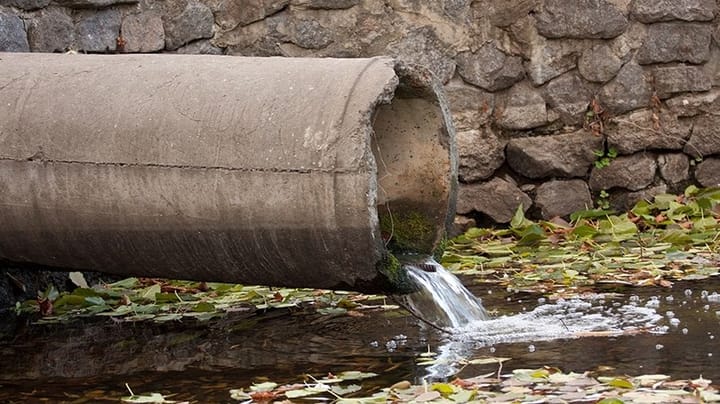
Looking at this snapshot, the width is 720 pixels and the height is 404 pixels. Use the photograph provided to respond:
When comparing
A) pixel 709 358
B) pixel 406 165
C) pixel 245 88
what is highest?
pixel 245 88

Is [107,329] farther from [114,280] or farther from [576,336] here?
[576,336]

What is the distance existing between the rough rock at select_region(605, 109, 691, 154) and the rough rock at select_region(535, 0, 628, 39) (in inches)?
19.9

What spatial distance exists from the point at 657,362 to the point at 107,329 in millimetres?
2050

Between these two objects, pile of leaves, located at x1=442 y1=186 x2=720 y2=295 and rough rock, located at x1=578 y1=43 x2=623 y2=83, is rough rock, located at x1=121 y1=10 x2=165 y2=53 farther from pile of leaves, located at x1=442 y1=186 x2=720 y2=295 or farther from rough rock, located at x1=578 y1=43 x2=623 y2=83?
rough rock, located at x1=578 y1=43 x2=623 y2=83

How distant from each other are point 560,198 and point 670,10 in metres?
1.15

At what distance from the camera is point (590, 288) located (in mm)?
5008

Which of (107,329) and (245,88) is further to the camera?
(107,329)

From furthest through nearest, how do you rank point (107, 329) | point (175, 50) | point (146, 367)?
point (175, 50)
point (107, 329)
point (146, 367)

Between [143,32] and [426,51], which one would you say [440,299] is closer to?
[143,32]

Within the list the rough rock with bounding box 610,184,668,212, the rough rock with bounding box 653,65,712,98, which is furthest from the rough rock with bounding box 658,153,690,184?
the rough rock with bounding box 653,65,712,98

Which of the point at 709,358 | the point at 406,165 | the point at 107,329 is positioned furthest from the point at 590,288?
the point at 107,329

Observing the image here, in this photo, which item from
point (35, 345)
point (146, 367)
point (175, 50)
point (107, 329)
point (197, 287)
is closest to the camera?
point (146, 367)

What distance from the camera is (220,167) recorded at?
4.02 meters

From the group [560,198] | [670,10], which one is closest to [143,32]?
[560,198]
